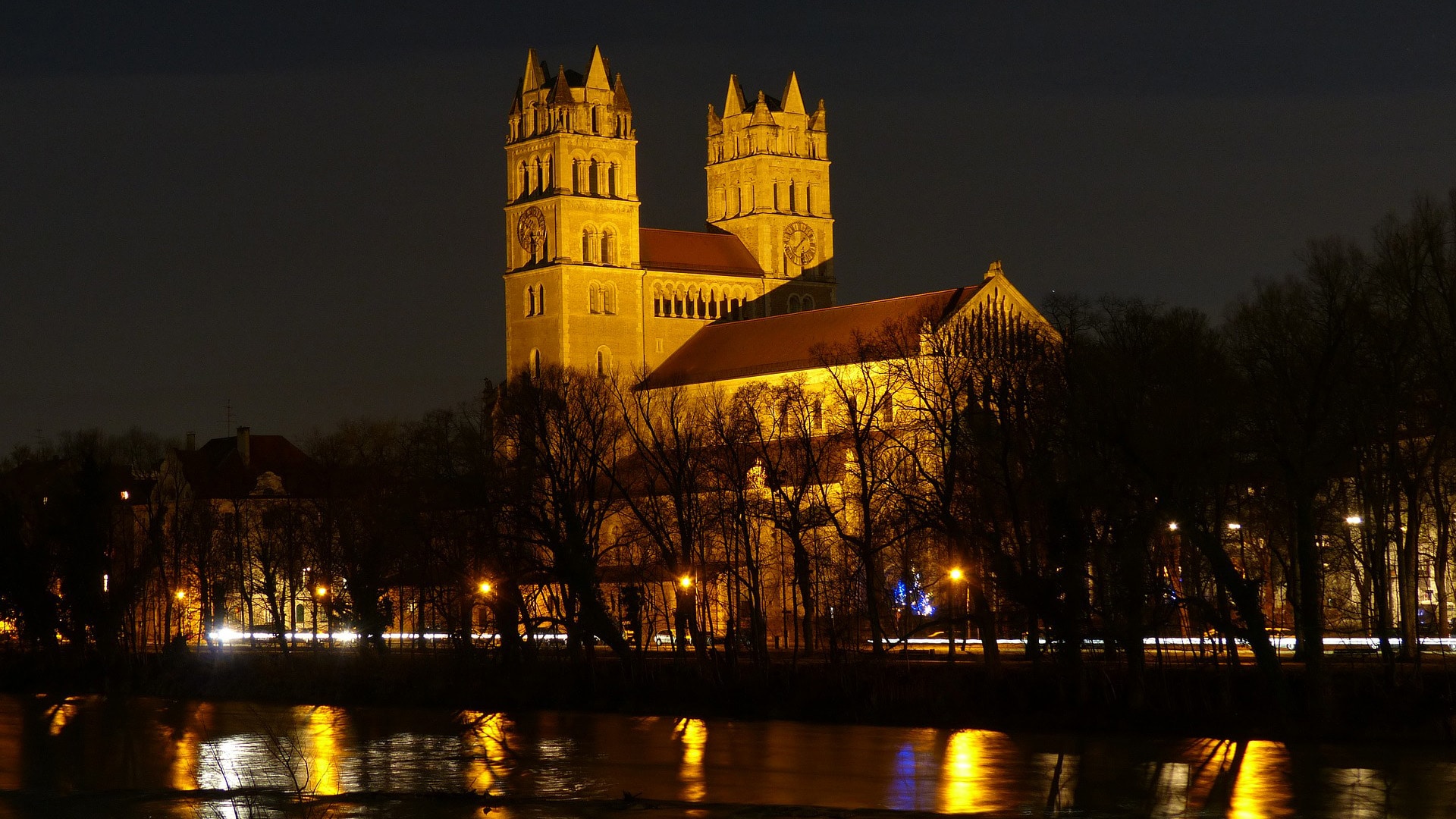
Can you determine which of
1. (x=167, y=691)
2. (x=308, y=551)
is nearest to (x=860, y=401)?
(x=308, y=551)

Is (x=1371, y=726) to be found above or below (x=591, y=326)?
below

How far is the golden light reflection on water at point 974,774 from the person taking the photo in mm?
36312

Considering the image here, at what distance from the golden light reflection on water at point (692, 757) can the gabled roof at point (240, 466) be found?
2037 inches

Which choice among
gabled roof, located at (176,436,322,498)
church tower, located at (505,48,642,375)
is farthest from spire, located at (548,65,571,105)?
gabled roof, located at (176,436,322,498)

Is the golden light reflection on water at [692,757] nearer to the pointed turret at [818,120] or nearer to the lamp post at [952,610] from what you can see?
the lamp post at [952,610]

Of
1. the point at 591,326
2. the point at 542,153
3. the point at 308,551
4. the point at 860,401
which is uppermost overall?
the point at 542,153

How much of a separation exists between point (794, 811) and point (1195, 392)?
19074 millimetres

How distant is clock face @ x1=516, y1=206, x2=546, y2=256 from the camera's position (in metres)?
112

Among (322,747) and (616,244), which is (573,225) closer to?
(616,244)

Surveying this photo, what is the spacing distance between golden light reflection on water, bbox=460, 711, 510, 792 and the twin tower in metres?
52.2

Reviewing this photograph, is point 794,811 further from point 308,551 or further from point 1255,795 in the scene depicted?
point 308,551

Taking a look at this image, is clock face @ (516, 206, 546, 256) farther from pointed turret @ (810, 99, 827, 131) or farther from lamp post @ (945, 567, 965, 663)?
lamp post @ (945, 567, 965, 663)

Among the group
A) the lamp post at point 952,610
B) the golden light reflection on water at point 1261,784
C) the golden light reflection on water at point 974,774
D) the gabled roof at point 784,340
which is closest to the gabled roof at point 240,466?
the gabled roof at point 784,340

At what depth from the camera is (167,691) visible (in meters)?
67.3
